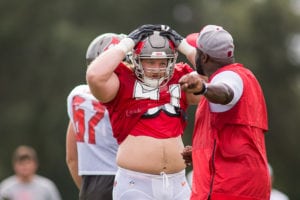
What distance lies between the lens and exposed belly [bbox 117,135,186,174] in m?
9.69

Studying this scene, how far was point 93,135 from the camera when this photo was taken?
424 inches

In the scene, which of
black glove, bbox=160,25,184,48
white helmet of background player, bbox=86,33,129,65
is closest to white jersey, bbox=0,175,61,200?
white helmet of background player, bbox=86,33,129,65

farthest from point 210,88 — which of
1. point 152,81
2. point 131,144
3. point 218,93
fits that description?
point 131,144

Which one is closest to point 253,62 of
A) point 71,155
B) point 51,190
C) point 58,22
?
point 58,22

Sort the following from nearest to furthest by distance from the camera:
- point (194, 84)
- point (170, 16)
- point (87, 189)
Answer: point (194, 84)
point (87, 189)
point (170, 16)

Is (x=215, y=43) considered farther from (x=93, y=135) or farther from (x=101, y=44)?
(x=93, y=135)

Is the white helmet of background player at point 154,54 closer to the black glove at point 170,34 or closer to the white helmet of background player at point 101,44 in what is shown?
the black glove at point 170,34

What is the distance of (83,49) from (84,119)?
20737 millimetres

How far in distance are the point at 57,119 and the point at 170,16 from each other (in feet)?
14.0

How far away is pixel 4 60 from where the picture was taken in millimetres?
36156

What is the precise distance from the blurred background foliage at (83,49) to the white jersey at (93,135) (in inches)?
814

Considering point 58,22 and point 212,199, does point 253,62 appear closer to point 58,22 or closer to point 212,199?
point 58,22

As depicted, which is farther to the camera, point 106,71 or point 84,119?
point 84,119

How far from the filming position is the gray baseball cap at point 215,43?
363 inches
